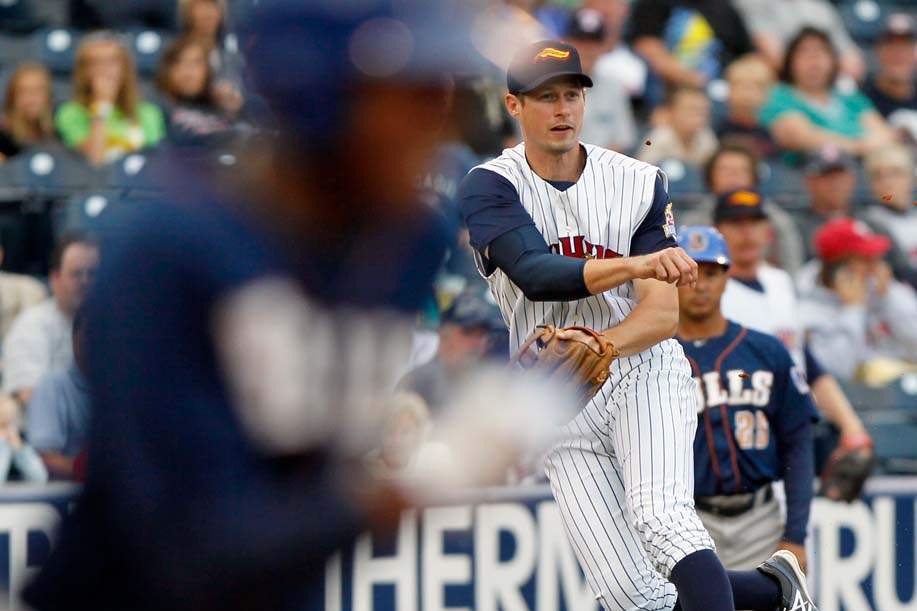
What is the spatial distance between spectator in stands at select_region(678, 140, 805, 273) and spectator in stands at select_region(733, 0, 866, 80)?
2077 millimetres

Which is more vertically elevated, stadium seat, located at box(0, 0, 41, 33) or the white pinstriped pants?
stadium seat, located at box(0, 0, 41, 33)

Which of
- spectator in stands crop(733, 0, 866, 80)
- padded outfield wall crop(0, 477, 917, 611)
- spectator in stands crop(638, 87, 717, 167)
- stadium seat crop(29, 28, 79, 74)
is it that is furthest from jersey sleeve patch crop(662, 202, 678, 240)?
spectator in stands crop(733, 0, 866, 80)

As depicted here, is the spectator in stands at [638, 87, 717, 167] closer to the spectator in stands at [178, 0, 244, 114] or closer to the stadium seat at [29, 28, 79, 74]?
the spectator in stands at [178, 0, 244, 114]

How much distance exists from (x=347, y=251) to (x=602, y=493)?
2.71 meters

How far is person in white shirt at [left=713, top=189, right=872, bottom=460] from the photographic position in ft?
21.0

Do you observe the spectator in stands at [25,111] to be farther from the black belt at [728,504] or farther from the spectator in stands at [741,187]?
the black belt at [728,504]

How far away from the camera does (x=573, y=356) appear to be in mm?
3957

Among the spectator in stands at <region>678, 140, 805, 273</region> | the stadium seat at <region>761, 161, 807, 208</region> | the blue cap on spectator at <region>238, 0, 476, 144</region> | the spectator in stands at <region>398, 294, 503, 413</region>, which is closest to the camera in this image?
the blue cap on spectator at <region>238, 0, 476, 144</region>

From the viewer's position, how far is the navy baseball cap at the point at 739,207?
21.5ft

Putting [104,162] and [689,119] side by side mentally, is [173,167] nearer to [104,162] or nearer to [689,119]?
[104,162]

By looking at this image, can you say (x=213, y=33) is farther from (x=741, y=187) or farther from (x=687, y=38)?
(x=687, y=38)

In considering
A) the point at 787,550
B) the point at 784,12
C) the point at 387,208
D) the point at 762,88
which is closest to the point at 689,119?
the point at 762,88

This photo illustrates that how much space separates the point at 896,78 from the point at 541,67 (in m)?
6.38

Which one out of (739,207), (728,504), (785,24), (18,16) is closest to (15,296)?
(18,16)
